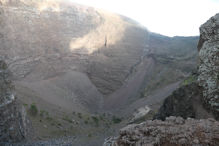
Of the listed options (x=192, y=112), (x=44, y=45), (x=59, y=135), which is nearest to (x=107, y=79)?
(x=44, y=45)

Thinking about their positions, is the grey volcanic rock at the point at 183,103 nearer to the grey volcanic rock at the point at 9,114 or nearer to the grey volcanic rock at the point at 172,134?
the grey volcanic rock at the point at 172,134

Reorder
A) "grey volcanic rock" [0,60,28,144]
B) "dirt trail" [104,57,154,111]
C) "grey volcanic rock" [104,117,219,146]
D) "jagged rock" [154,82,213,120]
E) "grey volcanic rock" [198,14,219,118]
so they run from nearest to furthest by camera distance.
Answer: "grey volcanic rock" [104,117,219,146] → "grey volcanic rock" [198,14,219,118] → "jagged rock" [154,82,213,120] → "grey volcanic rock" [0,60,28,144] → "dirt trail" [104,57,154,111]

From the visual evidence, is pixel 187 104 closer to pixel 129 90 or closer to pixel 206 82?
pixel 206 82

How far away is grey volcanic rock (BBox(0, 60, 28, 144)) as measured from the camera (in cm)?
980

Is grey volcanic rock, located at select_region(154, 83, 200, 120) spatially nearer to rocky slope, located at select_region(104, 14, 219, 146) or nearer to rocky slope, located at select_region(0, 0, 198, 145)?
rocky slope, located at select_region(104, 14, 219, 146)

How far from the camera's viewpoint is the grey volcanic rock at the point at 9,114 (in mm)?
9805

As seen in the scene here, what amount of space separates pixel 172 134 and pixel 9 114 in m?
8.25

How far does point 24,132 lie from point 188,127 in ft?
29.8

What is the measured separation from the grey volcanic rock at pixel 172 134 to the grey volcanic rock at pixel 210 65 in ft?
7.98

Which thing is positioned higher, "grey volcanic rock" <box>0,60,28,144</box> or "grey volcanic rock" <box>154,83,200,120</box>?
"grey volcanic rock" <box>154,83,200,120</box>

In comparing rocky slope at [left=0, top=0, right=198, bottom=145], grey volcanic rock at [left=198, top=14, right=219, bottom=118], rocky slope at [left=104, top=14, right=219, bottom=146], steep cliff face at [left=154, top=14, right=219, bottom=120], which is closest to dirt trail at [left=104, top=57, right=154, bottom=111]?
rocky slope at [left=0, top=0, right=198, bottom=145]

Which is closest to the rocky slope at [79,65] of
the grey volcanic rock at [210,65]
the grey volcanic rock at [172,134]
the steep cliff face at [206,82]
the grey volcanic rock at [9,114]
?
the grey volcanic rock at [9,114]

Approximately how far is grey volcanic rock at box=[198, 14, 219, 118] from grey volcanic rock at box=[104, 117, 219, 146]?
95.8 inches

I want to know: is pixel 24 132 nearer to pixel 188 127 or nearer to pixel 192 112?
pixel 192 112
